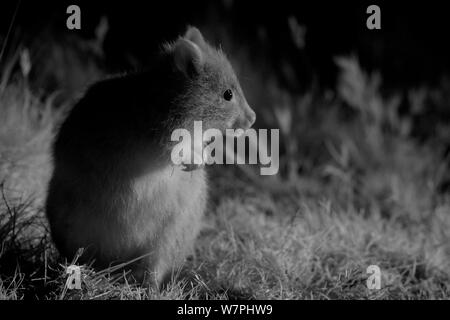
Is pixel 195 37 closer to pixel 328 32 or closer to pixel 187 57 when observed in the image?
pixel 187 57

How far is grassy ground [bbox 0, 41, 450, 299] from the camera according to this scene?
3645 mm

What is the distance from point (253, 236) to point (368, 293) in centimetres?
87

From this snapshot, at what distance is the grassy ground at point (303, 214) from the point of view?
12.0 ft

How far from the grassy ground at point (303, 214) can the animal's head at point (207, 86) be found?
2.78ft

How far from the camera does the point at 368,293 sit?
3768 millimetres

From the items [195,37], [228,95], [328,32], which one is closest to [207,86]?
[228,95]

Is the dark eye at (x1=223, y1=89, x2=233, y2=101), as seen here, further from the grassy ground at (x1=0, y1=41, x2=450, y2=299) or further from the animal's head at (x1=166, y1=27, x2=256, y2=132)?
the grassy ground at (x1=0, y1=41, x2=450, y2=299)

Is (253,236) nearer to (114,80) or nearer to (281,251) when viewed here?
(281,251)

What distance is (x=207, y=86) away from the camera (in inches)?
141

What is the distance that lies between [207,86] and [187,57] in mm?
195

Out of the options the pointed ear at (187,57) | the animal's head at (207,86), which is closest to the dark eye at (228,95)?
the animal's head at (207,86)

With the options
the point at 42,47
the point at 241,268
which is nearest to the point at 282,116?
the point at 241,268

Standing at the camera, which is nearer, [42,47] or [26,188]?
[26,188]
